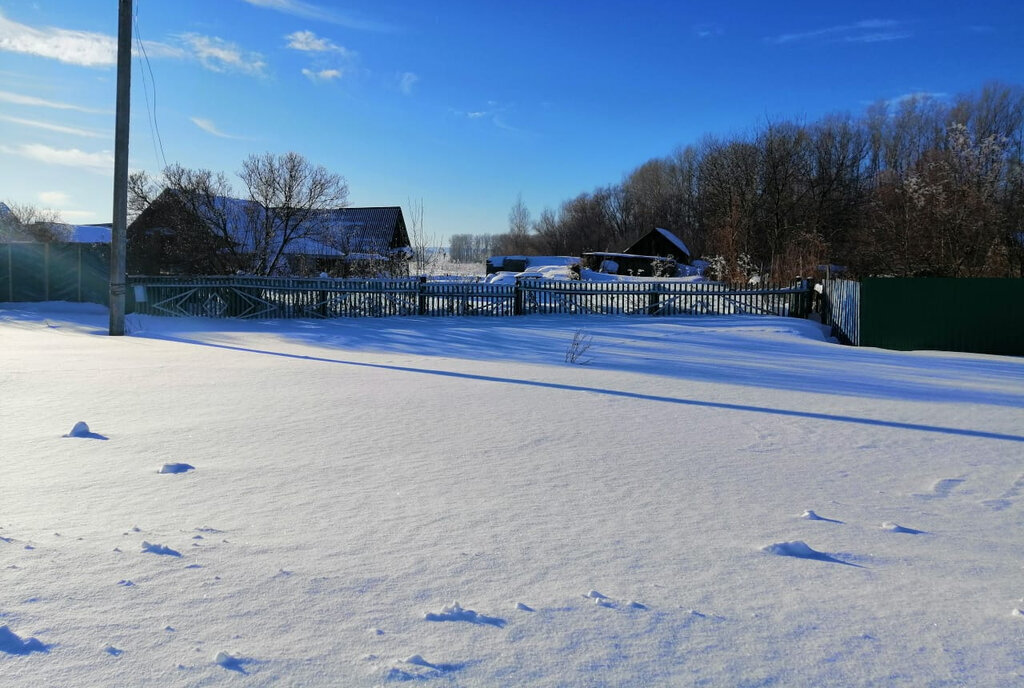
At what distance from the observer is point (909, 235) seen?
26.1 meters

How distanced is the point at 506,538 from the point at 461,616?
76 cm

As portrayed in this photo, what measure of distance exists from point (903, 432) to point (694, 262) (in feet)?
185

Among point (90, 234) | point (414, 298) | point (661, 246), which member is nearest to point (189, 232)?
point (414, 298)

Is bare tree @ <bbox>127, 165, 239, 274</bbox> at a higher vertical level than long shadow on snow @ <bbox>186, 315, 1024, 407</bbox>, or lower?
higher

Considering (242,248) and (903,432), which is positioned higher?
(242,248)

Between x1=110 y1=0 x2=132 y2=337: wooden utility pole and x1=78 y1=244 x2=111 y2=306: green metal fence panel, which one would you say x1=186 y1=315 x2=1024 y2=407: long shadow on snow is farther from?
x1=78 y1=244 x2=111 y2=306: green metal fence panel

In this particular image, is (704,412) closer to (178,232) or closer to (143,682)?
(143,682)

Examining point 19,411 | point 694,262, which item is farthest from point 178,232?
point 694,262

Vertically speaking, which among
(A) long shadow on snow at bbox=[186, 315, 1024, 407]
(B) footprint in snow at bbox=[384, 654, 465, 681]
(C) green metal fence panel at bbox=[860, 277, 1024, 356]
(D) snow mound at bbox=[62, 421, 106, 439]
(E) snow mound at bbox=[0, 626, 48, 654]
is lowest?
(B) footprint in snow at bbox=[384, 654, 465, 681]

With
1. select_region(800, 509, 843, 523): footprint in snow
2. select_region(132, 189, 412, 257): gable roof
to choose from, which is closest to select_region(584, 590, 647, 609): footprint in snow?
select_region(800, 509, 843, 523): footprint in snow

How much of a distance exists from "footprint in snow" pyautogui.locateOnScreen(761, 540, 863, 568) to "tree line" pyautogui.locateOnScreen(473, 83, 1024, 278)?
23263 millimetres

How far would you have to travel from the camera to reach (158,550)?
298 centimetres

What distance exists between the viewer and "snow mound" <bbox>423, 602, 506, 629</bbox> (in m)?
2.42

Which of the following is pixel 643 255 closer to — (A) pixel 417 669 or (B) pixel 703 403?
(B) pixel 703 403
